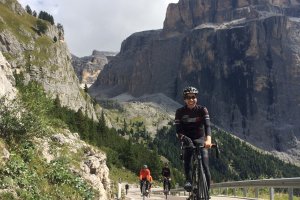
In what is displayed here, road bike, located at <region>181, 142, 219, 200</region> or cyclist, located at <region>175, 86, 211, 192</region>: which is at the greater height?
cyclist, located at <region>175, 86, 211, 192</region>

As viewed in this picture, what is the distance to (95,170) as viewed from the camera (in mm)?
23047

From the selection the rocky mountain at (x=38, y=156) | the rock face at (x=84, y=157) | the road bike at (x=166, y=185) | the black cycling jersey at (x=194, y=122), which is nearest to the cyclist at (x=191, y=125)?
the black cycling jersey at (x=194, y=122)

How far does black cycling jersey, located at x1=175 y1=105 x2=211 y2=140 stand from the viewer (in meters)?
9.87

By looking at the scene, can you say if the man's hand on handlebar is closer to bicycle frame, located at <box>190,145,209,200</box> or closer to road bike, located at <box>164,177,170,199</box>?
bicycle frame, located at <box>190,145,209,200</box>

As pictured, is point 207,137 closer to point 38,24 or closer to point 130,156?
point 130,156

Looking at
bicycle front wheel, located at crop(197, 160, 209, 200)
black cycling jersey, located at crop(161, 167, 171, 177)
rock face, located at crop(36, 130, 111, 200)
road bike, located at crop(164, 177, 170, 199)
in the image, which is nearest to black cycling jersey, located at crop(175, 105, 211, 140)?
bicycle front wheel, located at crop(197, 160, 209, 200)

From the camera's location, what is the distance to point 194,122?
32.5 feet

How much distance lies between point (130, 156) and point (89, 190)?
105175 mm

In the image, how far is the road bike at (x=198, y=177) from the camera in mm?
9263

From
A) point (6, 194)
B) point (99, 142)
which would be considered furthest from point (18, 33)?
point (6, 194)

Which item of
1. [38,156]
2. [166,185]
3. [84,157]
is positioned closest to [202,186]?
[38,156]

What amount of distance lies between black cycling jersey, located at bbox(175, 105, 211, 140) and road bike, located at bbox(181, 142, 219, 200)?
0.94 ft

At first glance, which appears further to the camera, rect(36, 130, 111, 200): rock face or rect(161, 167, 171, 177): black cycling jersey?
rect(161, 167, 171, 177): black cycling jersey

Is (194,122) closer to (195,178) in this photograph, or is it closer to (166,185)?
(195,178)
